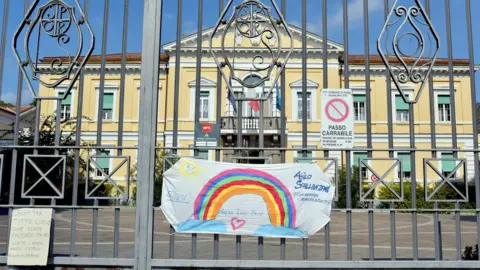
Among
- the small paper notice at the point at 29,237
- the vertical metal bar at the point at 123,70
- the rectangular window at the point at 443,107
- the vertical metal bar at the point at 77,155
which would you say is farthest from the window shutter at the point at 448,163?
the small paper notice at the point at 29,237

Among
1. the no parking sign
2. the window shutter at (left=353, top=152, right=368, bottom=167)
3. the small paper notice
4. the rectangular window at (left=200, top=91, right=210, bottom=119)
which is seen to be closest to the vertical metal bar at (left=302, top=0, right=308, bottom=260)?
the no parking sign

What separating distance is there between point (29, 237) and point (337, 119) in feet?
11.2

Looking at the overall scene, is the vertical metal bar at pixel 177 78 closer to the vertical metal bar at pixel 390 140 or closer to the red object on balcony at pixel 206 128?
the red object on balcony at pixel 206 128

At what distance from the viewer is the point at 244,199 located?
4562 millimetres

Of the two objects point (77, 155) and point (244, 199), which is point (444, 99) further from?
point (77, 155)

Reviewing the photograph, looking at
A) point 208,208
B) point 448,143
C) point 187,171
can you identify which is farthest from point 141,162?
point 448,143

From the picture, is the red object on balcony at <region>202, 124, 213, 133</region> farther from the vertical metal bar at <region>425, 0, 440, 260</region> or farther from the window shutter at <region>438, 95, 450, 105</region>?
the window shutter at <region>438, 95, 450, 105</region>

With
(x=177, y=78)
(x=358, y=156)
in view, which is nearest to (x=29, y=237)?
(x=177, y=78)

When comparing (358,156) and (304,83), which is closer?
(304,83)

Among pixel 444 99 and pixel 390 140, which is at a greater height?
pixel 444 99

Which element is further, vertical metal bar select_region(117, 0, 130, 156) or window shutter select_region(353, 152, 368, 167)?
vertical metal bar select_region(117, 0, 130, 156)

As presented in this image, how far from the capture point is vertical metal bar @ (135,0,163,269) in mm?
4359

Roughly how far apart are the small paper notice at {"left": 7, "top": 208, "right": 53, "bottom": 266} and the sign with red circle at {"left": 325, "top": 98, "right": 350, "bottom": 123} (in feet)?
10.1

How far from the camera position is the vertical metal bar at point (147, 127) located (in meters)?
4.36
